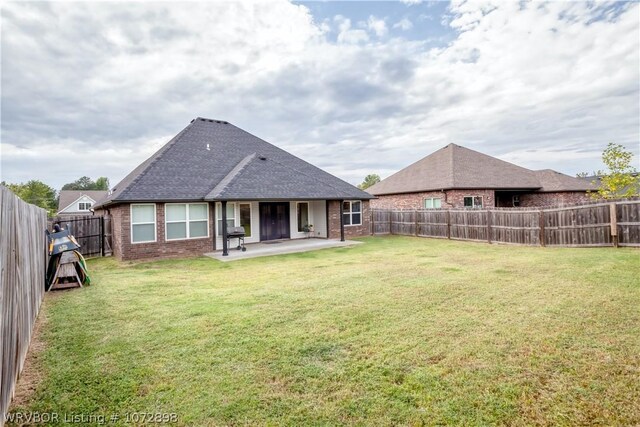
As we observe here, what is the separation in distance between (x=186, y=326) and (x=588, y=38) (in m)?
17.0

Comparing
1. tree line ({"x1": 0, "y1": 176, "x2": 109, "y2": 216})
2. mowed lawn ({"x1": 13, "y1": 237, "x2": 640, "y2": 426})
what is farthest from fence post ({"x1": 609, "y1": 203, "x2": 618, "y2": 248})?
tree line ({"x1": 0, "y1": 176, "x2": 109, "y2": 216})

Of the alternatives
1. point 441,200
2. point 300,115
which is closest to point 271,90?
point 300,115

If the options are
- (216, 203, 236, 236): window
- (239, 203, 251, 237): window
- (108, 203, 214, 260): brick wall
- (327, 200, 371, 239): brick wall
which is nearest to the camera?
(108, 203, 214, 260): brick wall

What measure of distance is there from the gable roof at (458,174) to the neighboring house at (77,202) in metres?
40.5

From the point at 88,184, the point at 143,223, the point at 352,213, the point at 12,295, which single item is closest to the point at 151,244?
the point at 143,223

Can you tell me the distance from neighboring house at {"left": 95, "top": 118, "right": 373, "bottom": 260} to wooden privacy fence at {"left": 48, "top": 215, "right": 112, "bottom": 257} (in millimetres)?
692

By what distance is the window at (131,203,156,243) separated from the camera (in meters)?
12.4

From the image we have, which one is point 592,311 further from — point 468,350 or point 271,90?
point 271,90

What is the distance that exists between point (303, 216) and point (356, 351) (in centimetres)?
→ 1447

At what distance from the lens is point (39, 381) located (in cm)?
333

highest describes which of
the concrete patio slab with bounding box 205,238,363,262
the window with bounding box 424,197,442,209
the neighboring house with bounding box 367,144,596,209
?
the neighboring house with bounding box 367,144,596,209

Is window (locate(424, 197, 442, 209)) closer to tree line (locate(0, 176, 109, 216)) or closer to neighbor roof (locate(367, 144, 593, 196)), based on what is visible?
neighbor roof (locate(367, 144, 593, 196))

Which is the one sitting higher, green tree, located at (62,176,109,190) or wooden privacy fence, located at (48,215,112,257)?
green tree, located at (62,176,109,190)

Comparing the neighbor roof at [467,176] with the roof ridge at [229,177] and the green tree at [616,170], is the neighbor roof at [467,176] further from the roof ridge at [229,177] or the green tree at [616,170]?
the roof ridge at [229,177]
